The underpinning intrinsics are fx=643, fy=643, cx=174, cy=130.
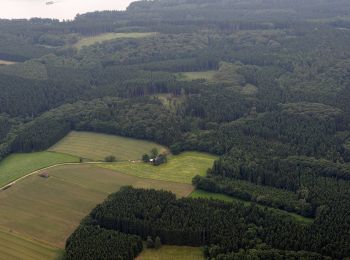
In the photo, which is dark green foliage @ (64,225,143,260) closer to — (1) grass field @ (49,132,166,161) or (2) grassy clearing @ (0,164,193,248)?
(2) grassy clearing @ (0,164,193,248)

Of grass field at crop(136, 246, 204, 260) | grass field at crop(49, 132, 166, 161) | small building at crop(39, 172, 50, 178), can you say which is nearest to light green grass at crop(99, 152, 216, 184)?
grass field at crop(49, 132, 166, 161)

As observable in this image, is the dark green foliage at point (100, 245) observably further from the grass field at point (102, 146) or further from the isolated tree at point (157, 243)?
the grass field at point (102, 146)

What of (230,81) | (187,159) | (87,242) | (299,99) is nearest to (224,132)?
(187,159)

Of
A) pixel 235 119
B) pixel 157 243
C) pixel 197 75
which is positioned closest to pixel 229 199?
pixel 157 243

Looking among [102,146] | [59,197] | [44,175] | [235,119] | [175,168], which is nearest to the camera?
[59,197]

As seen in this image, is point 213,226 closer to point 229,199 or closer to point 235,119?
point 229,199

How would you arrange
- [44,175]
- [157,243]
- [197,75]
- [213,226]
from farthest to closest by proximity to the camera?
[197,75]
[44,175]
[213,226]
[157,243]

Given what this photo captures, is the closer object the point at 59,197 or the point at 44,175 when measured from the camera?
the point at 59,197
